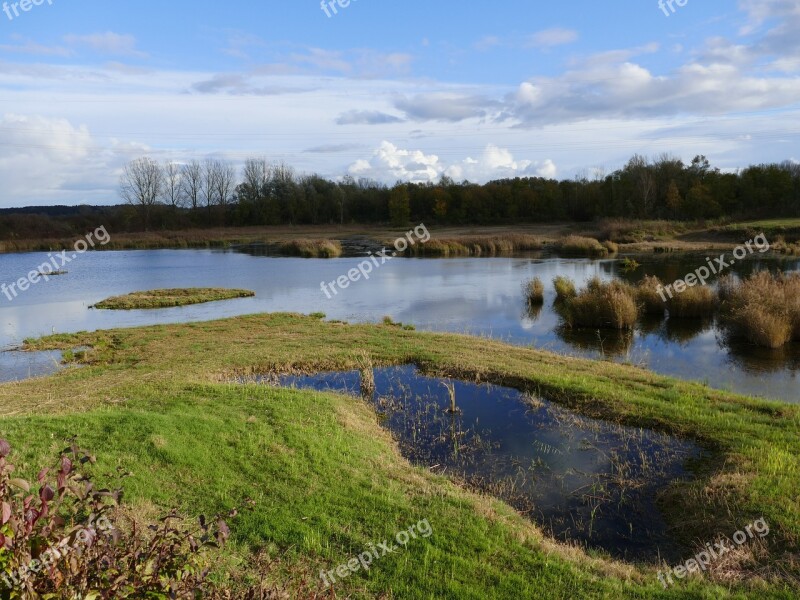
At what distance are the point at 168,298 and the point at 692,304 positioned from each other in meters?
21.1

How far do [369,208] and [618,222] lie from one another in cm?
3888

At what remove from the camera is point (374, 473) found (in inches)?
283

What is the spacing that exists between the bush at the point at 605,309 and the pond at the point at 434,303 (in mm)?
681

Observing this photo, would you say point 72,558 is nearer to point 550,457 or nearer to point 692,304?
point 550,457

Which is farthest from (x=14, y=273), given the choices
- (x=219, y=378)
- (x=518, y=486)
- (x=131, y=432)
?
(x=518, y=486)

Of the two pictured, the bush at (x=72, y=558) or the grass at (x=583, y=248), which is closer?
the bush at (x=72, y=558)

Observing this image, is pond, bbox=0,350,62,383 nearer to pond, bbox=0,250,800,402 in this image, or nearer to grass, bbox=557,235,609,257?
Answer: pond, bbox=0,250,800,402

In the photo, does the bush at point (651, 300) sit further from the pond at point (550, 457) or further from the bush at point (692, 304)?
the pond at point (550, 457)

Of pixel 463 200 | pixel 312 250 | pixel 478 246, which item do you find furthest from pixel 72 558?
pixel 463 200

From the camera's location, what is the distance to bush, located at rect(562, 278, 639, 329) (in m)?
19.0

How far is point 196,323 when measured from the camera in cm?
1950

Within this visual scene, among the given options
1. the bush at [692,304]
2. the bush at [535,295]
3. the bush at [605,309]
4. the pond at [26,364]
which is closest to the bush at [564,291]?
the bush at [535,295]

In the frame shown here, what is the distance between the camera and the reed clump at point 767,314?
16016 millimetres

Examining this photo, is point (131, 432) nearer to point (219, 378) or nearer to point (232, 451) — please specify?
point (232, 451)
